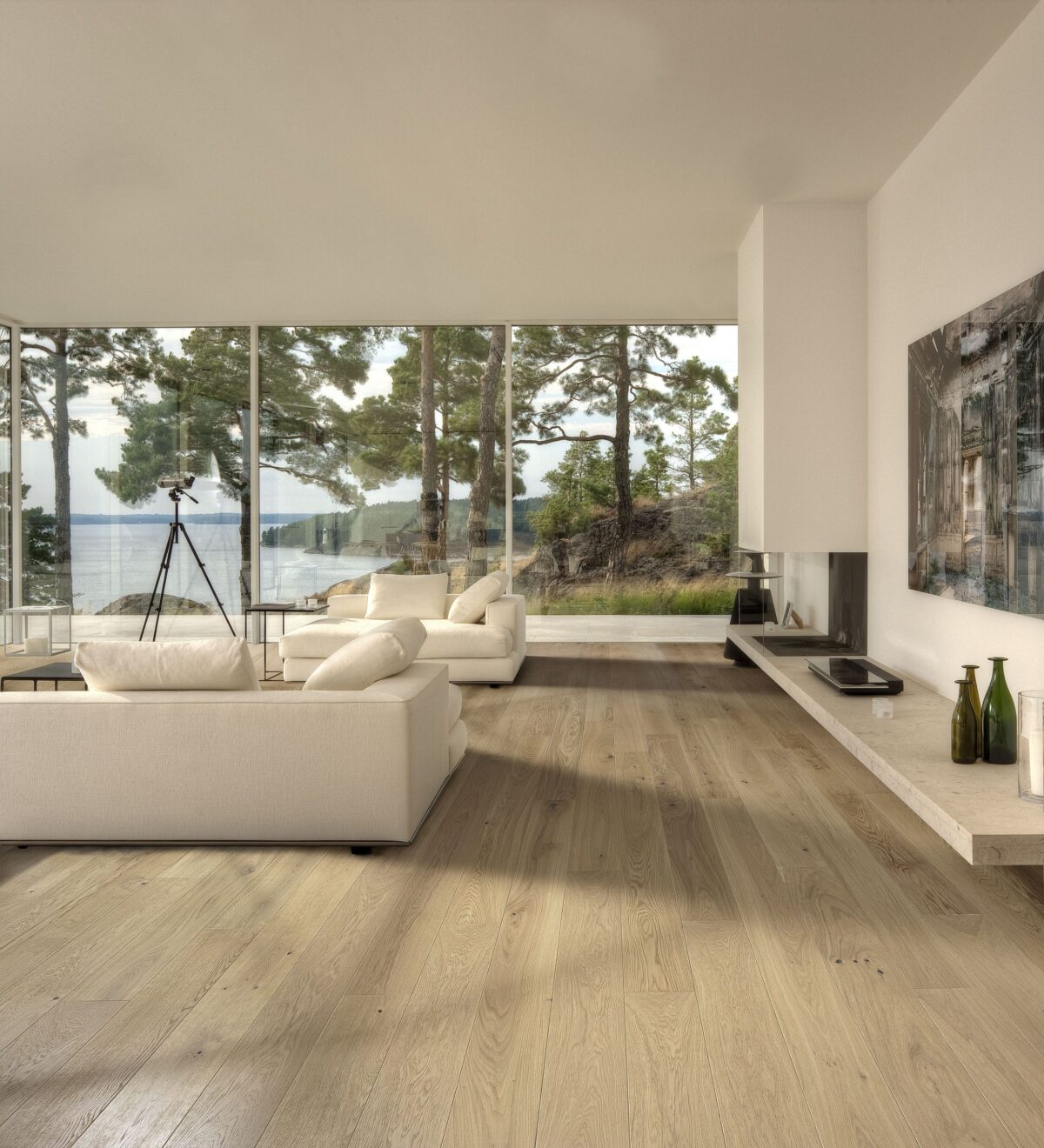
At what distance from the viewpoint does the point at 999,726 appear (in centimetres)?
294

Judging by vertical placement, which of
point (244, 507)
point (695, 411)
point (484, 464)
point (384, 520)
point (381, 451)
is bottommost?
point (384, 520)

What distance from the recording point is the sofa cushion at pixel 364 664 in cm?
344

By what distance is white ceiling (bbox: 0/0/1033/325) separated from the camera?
3.31 meters

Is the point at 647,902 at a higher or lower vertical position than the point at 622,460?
lower

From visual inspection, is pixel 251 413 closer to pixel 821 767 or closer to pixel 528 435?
pixel 528 435

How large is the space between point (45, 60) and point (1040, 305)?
367 cm

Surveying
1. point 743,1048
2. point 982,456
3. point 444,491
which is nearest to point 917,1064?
point 743,1048

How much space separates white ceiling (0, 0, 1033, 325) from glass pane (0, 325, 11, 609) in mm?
1683

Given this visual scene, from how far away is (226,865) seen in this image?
311 cm

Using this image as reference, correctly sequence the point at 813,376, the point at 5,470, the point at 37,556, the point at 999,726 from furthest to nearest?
the point at 37,556 → the point at 5,470 → the point at 813,376 → the point at 999,726

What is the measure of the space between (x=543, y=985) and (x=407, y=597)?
5.01 metres

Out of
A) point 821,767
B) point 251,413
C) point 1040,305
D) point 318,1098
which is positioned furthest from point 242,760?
point 251,413

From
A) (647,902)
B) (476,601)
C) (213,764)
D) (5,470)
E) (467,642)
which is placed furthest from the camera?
(5,470)

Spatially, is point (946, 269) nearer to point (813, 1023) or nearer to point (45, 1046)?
point (813, 1023)
